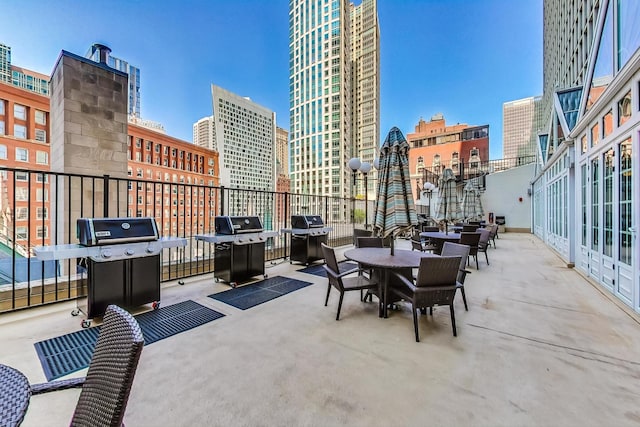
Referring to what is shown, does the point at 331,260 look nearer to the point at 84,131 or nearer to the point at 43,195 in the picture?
the point at 43,195

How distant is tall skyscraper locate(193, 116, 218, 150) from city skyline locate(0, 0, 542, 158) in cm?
171

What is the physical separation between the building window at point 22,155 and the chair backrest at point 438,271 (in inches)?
1422

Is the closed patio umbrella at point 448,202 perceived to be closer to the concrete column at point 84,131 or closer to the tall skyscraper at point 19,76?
the concrete column at point 84,131

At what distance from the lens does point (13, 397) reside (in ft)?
2.66

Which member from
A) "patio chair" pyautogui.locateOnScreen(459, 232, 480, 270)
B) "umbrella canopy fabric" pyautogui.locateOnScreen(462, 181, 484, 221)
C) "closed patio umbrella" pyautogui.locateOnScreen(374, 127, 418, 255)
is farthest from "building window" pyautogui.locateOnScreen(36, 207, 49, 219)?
"umbrella canopy fabric" pyautogui.locateOnScreen(462, 181, 484, 221)

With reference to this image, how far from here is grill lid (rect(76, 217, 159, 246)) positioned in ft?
9.00

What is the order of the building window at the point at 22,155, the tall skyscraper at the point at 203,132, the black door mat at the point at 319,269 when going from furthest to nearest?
1. the tall skyscraper at the point at 203,132
2. the building window at the point at 22,155
3. the black door mat at the point at 319,269

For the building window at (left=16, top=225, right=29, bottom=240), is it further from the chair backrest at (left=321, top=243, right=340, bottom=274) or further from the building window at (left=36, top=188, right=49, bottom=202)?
the chair backrest at (left=321, top=243, right=340, bottom=274)

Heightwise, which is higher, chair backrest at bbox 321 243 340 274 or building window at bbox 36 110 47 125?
building window at bbox 36 110 47 125

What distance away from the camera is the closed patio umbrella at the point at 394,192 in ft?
11.4

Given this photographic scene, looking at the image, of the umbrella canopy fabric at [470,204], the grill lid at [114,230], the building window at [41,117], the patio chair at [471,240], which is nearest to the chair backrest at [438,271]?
the grill lid at [114,230]


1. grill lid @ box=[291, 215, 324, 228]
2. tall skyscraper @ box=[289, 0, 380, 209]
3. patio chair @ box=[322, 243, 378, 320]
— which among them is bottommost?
patio chair @ box=[322, 243, 378, 320]

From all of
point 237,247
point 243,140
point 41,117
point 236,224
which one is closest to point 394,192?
point 236,224

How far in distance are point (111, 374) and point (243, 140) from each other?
18.1 meters
